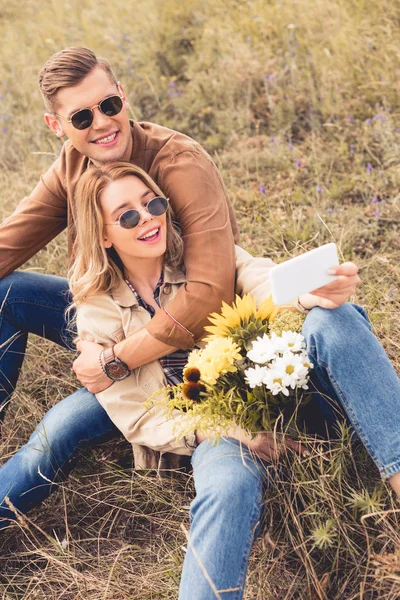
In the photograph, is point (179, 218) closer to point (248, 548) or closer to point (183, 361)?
point (183, 361)

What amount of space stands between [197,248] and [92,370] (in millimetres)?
635

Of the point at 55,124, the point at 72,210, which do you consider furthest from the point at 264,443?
the point at 55,124

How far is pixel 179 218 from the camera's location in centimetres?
258

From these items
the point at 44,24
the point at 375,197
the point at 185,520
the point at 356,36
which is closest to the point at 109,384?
the point at 185,520

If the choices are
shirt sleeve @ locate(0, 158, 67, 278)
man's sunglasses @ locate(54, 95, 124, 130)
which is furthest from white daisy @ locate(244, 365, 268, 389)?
shirt sleeve @ locate(0, 158, 67, 278)

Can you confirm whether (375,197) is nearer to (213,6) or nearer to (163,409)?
(163,409)

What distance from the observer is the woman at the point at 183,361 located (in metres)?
1.84

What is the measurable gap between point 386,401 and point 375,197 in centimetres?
200

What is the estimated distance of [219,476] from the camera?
6.28ft

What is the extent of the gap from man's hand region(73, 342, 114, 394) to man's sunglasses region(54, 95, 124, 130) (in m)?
0.93

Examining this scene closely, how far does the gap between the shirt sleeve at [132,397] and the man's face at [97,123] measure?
0.64 m

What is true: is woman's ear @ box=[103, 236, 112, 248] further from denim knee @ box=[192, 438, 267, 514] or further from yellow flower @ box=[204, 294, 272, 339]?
denim knee @ box=[192, 438, 267, 514]

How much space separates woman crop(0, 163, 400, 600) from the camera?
1840 millimetres

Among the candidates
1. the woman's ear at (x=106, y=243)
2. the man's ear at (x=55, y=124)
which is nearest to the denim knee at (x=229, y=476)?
the woman's ear at (x=106, y=243)
